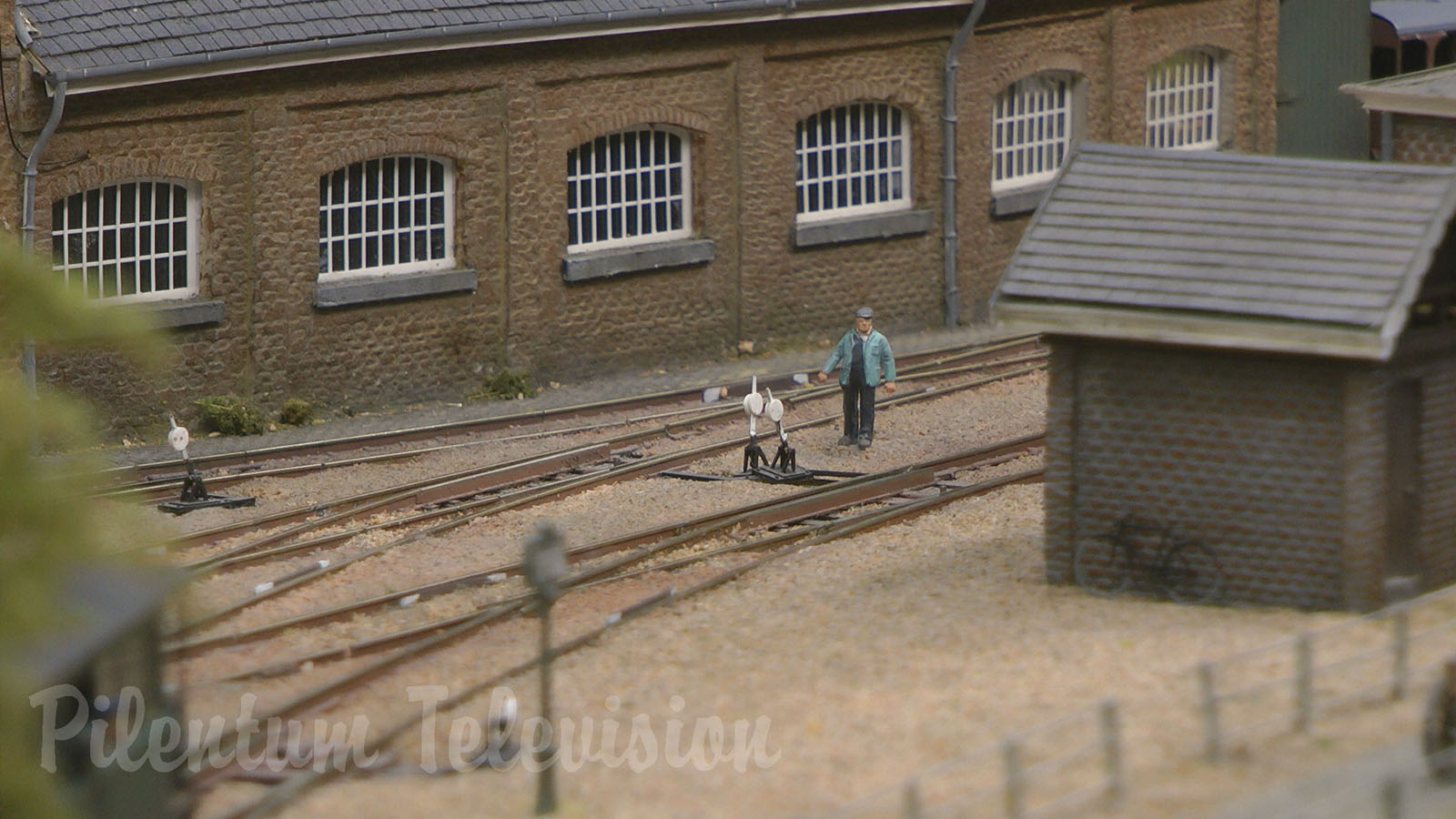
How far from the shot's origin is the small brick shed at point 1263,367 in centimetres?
1455

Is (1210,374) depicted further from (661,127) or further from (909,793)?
(661,127)

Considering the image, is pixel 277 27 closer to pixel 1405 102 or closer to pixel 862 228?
pixel 862 228

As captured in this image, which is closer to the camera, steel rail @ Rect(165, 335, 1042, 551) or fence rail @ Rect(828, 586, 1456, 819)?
fence rail @ Rect(828, 586, 1456, 819)

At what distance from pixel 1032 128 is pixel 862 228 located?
384cm

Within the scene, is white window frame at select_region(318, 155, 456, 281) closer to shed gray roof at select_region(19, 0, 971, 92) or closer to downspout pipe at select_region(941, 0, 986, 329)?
shed gray roof at select_region(19, 0, 971, 92)

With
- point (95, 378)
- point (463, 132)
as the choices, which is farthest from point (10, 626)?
→ point (463, 132)

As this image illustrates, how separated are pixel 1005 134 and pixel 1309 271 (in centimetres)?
1534

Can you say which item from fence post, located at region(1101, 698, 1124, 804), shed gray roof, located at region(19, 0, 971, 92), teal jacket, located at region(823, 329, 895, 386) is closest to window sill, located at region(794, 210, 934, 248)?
shed gray roof, located at region(19, 0, 971, 92)

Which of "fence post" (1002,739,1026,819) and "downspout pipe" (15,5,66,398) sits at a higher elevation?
"downspout pipe" (15,5,66,398)

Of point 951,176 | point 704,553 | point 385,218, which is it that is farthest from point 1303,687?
point 951,176

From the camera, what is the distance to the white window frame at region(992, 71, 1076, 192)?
29.8m

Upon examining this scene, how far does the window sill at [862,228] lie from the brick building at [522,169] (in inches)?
1.7

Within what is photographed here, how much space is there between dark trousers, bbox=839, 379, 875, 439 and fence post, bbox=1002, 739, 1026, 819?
10908mm

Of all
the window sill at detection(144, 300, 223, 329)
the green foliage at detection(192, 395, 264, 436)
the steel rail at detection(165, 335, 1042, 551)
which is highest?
the window sill at detection(144, 300, 223, 329)
